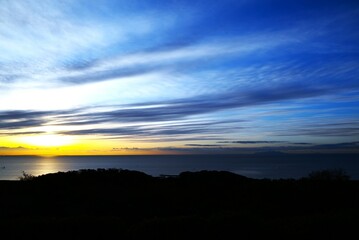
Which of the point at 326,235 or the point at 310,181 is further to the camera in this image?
the point at 310,181

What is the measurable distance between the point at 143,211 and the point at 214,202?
4.33 m

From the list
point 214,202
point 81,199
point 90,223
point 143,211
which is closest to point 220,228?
point 90,223

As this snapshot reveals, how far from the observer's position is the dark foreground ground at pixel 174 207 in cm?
1121

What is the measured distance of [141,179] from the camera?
24.8 m

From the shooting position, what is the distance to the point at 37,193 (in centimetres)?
2009

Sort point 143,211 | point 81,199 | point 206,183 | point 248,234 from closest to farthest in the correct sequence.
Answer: point 248,234, point 143,211, point 81,199, point 206,183

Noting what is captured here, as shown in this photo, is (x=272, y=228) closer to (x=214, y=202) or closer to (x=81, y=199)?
(x=214, y=202)

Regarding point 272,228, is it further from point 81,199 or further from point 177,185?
point 177,185

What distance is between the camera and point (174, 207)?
61.5ft

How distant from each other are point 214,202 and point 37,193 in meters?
9.85

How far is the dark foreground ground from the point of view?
1121cm

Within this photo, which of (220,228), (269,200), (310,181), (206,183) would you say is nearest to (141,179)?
(206,183)

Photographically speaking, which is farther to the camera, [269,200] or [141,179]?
[141,179]

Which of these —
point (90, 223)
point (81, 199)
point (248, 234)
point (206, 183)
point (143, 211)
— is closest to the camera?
point (248, 234)
